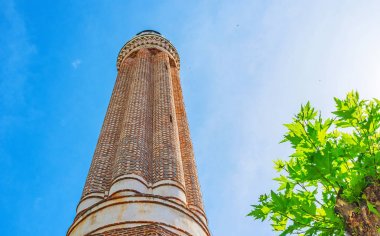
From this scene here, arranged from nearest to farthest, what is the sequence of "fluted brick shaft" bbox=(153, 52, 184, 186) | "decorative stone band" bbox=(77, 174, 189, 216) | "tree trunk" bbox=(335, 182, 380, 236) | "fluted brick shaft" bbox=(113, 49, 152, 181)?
"tree trunk" bbox=(335, 182, 380, 236), "decorative stone band" bbox=(77, 174, 189, 216), "fluted brick shaft" bbox=(113, 49, 152, 181), "fluted brick shaft" bbox=(153, 52, 184, 186)

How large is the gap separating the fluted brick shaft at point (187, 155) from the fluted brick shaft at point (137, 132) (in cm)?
116

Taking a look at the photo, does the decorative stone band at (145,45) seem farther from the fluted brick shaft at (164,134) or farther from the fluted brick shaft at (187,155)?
the fluted brick shaft at (164,134)

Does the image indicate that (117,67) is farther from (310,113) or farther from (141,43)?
(310,113)

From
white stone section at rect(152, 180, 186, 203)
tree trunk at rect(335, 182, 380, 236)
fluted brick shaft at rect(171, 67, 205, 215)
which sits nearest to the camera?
tree trunk at rect(335, 182, 380, 236)

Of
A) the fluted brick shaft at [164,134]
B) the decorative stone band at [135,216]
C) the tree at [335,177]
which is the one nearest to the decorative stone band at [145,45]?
the fluted brick shaft at [164,134]

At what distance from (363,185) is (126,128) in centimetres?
801

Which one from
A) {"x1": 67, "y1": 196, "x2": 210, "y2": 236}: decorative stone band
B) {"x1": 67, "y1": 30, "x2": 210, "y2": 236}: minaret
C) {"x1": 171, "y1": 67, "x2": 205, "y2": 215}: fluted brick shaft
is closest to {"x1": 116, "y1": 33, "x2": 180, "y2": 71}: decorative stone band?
{"x1": 67, "y1": 30, "x2": 210, "y2": 236}: minaret

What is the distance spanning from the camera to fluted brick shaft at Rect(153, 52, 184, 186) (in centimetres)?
957

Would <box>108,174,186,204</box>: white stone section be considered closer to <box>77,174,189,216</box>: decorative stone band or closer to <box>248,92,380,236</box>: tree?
<box>77,174,189,216</box>: decorative stone band

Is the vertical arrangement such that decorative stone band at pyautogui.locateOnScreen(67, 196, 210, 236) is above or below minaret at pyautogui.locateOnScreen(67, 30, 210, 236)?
below

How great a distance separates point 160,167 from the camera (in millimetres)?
9680

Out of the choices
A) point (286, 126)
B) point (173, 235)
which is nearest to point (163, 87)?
point (173, 235)

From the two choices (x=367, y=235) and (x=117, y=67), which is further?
(x=117, y=67)

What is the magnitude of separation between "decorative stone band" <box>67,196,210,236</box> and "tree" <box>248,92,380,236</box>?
4002 mm
